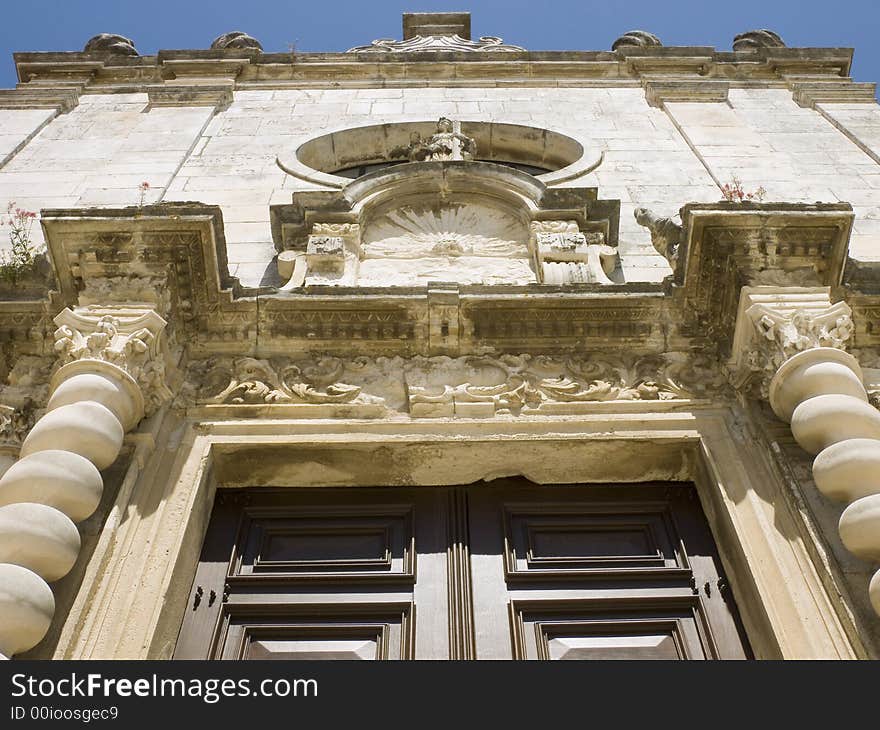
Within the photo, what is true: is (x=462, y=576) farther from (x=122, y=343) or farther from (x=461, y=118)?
(x=461, y=118)

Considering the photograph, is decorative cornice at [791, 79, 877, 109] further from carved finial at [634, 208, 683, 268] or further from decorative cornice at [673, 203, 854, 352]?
decorative cornice at [673, 203, 854, 352]

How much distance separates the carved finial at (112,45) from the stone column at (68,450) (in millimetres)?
7444

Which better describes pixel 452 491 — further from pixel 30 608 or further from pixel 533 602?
pixel 30 608

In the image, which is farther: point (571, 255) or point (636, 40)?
point (636, 40)

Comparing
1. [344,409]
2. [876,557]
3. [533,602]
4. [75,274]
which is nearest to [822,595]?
[876,557]

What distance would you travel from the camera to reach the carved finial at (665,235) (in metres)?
6.06

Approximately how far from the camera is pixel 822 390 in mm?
4598

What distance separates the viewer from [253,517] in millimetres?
5141

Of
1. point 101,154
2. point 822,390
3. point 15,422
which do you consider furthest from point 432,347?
point 101,154

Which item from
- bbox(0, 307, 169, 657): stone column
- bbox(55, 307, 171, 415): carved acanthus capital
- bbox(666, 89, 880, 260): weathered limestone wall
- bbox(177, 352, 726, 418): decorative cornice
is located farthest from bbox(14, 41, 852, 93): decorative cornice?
bbox(0, 307, 169, 657): stone column

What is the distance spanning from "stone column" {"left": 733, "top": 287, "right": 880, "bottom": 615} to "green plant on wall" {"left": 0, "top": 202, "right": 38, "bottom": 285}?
172 inches

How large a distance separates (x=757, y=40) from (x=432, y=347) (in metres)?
8.74

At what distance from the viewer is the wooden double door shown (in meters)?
4.42

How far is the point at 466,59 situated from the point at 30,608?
8988mm
